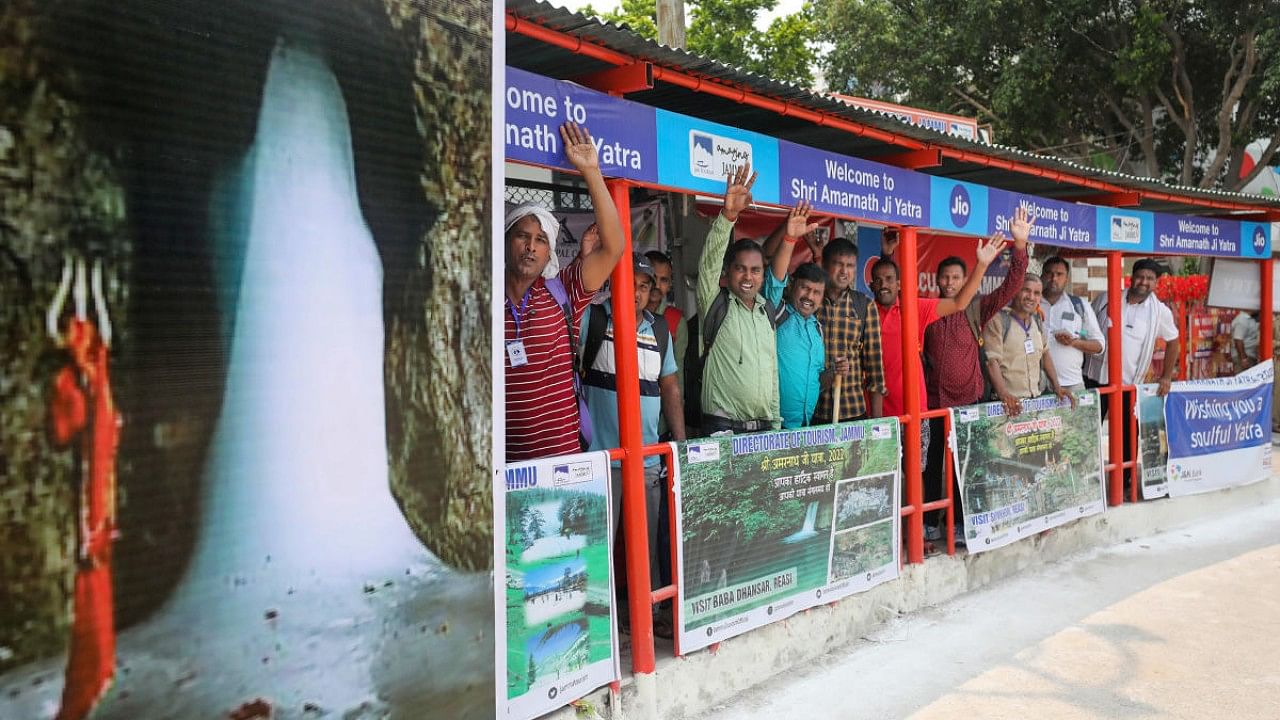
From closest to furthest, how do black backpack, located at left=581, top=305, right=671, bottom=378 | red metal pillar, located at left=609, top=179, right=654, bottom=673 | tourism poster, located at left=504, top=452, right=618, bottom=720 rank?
tourism poster, located at left=504, top=452, right=618, bottom=720, red metal pillar, located at left=609, top=179, right=654, bottom=673, black backpack, located at left=581, top=305, right=671, bottom=378

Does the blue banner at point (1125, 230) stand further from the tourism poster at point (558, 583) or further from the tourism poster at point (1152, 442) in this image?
the tourism poster at point (558, 583)

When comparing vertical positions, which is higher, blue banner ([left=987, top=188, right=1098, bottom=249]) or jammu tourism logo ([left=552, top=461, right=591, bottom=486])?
blue banner ([left=987, top=188, right=1098, bottom=249])

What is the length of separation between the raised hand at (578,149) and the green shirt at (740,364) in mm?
1152

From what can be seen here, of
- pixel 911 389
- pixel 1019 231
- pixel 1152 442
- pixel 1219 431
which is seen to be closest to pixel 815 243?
pixel 1019 231

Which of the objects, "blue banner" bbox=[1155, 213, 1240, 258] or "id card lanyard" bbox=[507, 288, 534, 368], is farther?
"blue banner" bbox=[1155, 213, 1240, 258]

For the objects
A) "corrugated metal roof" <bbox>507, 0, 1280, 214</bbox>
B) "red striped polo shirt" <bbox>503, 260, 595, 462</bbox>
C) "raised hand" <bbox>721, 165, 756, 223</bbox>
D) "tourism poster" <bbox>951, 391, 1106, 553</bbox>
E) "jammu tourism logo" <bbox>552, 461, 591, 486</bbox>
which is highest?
"corrugated metal roof" <bbox>507, 0, 1280, 214</bbox>

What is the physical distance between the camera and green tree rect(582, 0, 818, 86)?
816 inches

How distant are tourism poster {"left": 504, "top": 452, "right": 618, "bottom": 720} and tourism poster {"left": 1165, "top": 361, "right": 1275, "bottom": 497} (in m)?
6.21

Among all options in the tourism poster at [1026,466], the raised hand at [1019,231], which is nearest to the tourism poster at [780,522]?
the tourism poster at [1026,466]

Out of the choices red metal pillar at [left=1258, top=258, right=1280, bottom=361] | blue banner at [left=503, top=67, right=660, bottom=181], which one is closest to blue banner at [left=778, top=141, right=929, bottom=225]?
blue banner at [left=503, top=67, right=660, bottom=181]

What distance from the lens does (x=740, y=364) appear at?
15.8ft

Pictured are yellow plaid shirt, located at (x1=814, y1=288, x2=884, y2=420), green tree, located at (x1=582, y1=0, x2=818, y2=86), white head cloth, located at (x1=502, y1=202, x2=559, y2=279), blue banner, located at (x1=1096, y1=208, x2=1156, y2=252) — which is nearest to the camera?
white head cloth, located at (x1=502, y1=202, x2=559, y2=279)

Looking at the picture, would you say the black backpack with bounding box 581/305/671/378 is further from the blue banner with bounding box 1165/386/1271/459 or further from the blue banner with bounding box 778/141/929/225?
the blue banner with bounding box 1165/386/1271/459

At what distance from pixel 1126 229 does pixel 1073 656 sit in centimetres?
410
